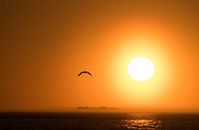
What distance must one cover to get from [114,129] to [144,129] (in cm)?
808

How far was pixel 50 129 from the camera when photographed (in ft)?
321

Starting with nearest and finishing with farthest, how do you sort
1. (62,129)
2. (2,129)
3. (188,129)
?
(2,129) → (62,129) → (188,129)

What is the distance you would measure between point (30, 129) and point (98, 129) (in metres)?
14.1

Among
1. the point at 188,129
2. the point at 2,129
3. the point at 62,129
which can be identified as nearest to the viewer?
the point at 2,129

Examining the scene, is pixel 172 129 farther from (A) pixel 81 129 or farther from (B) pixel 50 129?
(B) pixel 50 129

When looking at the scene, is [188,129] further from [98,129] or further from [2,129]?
[2,129]

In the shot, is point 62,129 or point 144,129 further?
point 144,129

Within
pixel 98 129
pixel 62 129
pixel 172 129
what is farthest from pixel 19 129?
pixel 172 129

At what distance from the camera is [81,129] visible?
10069cm

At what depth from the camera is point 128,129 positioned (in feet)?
354

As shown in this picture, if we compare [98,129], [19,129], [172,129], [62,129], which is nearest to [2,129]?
[19,129]

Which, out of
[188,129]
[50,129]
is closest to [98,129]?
[50,129]

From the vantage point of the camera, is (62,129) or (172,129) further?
(172,129)

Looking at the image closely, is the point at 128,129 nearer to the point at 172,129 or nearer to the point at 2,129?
the point at 172,129
